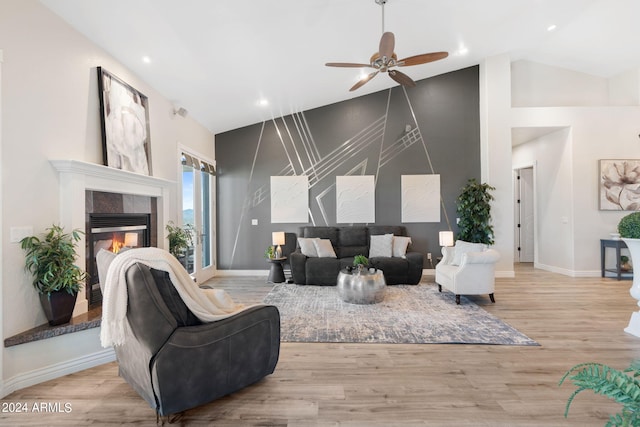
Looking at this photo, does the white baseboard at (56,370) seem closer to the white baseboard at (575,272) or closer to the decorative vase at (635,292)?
the decorative vase at (635,292)

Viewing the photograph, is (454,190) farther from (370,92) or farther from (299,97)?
(299,97)

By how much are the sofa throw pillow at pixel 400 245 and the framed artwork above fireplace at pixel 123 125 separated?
408 cm

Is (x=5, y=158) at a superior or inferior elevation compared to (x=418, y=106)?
inferior

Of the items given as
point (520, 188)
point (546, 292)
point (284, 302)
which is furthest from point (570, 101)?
point (284, 302)

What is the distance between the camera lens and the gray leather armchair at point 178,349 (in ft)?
5.36

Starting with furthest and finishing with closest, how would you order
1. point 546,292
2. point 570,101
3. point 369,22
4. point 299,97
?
point 570,101 → point 299,97 → point 546,292 → point 369,22

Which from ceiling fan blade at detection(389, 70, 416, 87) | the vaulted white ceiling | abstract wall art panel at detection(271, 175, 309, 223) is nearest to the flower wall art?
the vaulted white ceiling

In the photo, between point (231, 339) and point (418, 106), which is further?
point (418, 106)

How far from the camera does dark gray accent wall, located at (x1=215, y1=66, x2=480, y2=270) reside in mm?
5840

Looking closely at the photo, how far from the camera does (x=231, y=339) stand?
1.88 meters

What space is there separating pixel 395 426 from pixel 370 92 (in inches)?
219

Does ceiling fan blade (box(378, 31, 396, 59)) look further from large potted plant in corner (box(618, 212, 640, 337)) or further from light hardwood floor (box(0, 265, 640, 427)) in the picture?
light hardwood floor (box(0, 265, 640, 427))

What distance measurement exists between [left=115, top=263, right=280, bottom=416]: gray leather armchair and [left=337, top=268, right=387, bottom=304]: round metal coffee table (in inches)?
81.0

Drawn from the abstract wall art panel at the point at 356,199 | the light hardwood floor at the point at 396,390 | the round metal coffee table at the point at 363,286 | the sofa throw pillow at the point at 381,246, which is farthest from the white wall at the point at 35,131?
the sofa throw pillow at the point at 381,246
